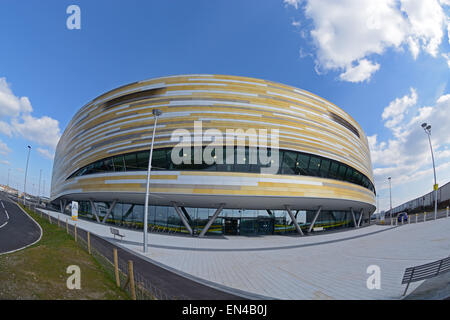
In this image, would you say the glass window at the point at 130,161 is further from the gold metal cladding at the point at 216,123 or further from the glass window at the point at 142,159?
the gold metal cladding at the point at 216,123

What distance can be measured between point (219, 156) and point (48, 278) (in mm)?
15358

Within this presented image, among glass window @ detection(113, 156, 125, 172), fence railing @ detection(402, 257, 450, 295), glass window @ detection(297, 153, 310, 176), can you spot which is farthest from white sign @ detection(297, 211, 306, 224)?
glass window @ detection(113, 156, 125, 172)

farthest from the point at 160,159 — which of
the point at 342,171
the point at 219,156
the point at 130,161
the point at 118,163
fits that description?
the point at 342,171

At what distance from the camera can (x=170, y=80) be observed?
23.5 meters

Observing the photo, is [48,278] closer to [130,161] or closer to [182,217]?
[182,217]

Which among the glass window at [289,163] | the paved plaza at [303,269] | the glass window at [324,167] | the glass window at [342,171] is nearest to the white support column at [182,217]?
the paved plaza at [303,269]

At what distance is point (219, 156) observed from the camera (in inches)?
782

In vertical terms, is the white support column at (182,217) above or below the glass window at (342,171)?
below

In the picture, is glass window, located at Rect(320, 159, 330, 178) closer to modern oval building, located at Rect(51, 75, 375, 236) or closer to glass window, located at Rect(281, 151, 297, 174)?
modern oval building, located at Rect(51, 75, 375, 236)

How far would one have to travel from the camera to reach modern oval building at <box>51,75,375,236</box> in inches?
770

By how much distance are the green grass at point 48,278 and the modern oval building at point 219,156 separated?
1148 cm

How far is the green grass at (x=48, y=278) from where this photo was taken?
4930 mm
